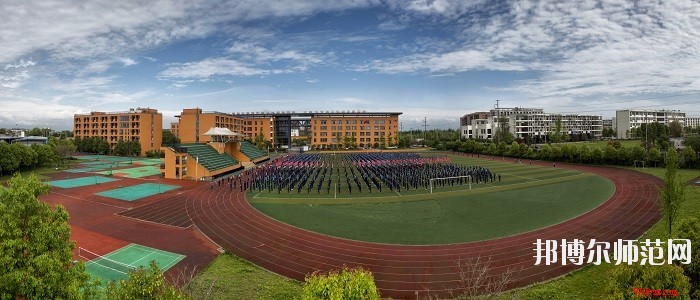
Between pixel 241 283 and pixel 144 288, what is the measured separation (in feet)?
20.9

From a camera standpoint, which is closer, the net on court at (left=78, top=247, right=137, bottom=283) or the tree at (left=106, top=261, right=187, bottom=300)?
the tree at (left=106, top=261, right=187, bottom=300)

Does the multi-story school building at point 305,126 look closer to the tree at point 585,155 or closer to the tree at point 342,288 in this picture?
the tree at point 585,155

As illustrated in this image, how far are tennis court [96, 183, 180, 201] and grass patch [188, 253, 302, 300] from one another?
18107 mm

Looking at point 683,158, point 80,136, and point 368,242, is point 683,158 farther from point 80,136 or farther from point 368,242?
point 80,136

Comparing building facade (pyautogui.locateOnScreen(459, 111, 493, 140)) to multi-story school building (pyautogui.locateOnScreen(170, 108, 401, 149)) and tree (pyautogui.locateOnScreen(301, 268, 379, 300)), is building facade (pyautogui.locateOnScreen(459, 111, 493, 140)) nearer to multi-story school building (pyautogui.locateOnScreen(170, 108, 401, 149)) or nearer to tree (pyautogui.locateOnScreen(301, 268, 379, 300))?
multi-story school building (pyautogui.locateOnScreen(170, 108, 401, 149))

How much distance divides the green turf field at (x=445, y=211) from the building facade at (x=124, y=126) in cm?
5402

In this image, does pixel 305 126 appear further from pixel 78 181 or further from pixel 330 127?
pixel 78 181

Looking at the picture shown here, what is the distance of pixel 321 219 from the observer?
20203 millimetres

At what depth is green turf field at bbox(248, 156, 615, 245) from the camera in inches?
683

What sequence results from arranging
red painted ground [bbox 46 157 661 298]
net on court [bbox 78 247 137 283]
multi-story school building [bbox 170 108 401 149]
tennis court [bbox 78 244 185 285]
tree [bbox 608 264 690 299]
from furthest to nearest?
multi-story school building [bbox 170 108 401 149] → tennis court [bbox 78 244 185 285] → net on court [bbox 78 247 137 283] → red painted ground [bbox 46 157 661 298] → tree [bbox 608 264 690 299]

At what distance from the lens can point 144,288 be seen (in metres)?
6.15

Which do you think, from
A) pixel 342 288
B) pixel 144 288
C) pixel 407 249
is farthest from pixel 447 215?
pixel 144 288

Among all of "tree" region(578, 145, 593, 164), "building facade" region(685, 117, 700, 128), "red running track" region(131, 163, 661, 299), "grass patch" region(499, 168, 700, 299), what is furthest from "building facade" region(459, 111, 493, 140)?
"building facade" region(685, 117, 700, 128)

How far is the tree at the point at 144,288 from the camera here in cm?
612
